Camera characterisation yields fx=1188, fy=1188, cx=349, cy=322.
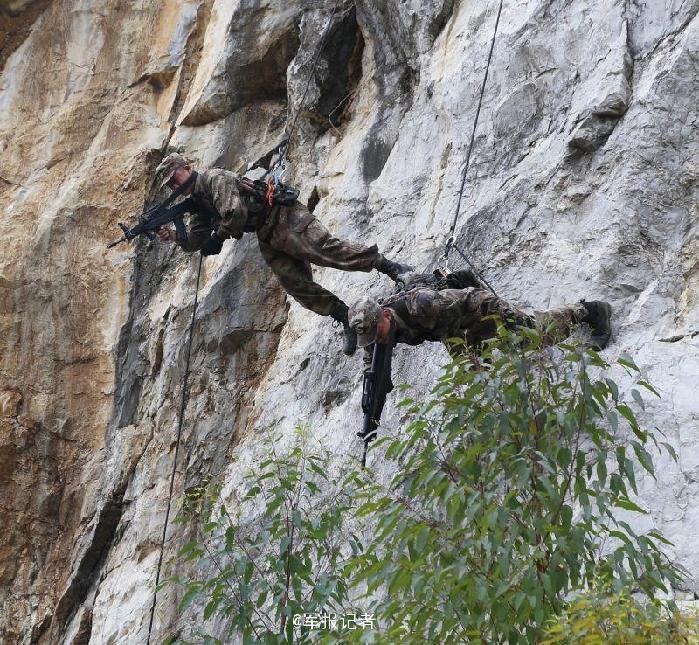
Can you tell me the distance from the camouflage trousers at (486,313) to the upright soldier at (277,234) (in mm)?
969

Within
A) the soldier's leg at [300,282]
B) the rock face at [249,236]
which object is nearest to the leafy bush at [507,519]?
the rock face at [249,236]

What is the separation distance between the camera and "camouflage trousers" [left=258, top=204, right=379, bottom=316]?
373 inches

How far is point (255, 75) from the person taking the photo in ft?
49.8

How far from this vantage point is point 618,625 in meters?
4.64

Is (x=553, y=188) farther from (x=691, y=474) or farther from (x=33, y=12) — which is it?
(x=33, y=12)

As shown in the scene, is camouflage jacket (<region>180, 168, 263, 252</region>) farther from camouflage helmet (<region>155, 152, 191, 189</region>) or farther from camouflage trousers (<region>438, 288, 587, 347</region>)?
camouflage trousers (<region>438, 288, 587, 347</region>)

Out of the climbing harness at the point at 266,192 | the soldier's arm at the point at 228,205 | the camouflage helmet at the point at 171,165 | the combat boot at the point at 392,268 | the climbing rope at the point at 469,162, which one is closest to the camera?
the combat boot at the point at 392,268

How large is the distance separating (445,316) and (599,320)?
1074 mm

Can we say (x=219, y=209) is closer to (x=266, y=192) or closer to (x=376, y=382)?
(x=266, y=192)

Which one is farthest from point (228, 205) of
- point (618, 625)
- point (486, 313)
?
point (618, 625)

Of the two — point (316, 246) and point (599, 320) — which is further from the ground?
point (316, 246)

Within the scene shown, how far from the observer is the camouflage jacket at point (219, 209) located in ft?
30.9

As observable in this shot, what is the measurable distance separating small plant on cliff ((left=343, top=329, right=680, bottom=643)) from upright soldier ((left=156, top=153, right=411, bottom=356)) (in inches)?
131

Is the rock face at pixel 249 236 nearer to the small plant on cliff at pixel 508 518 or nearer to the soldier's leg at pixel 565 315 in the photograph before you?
the soldier's leg at pixel 565 315
